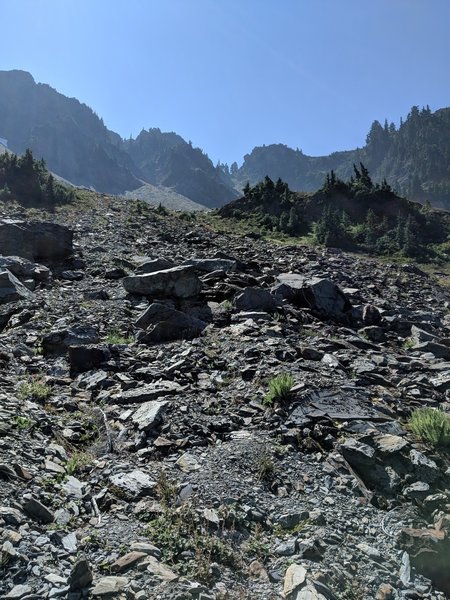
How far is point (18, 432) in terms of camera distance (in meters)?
6.13

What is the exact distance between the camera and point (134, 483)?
5457 mm

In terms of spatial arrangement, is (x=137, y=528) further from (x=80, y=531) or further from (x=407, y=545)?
(x=407, y=545)

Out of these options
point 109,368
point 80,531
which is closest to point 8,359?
point 109,368

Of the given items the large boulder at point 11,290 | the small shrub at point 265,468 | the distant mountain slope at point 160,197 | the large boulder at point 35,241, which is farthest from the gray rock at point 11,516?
the distant mountain slope at point 160,197

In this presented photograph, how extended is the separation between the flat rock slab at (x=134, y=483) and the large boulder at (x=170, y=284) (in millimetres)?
8562

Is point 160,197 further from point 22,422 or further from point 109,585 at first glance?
point 109,585

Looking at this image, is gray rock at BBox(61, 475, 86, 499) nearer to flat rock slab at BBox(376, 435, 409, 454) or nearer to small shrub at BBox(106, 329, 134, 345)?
flat rock slab at BBox(376, 435, 409, 454)

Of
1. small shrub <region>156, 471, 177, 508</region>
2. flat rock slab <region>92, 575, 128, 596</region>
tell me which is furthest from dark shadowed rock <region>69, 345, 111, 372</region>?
flat rock slab <region>92, 575, 128, 596</region>

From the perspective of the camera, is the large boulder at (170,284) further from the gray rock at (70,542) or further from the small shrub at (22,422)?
the gray rock at (70,542)

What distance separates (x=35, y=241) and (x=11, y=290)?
5.11 m

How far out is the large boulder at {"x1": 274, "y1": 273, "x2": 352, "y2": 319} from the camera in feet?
47.8

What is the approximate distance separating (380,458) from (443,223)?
1813 inches

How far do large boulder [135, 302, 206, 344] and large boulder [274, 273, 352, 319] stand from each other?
425cm

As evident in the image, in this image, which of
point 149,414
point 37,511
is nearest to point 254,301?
point 149,414
